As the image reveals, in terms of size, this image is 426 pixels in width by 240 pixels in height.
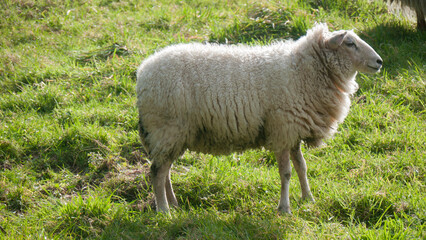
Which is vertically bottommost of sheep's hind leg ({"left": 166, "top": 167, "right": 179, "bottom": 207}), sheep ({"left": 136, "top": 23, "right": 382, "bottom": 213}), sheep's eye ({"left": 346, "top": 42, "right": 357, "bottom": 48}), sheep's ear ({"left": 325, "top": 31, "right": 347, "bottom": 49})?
sheep's hind leg ({"left": 166, "top": 167, "right": 179, "bottom": 207})

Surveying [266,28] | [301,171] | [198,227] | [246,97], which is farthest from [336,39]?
[266,28]

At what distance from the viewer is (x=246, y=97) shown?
3.90 m

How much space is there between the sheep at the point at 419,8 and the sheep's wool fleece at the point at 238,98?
3029 millimetres

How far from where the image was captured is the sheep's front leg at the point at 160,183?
408cm

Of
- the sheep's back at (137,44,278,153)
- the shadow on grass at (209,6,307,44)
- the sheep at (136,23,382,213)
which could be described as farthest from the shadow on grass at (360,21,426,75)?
the sheep's back at (137,44,278,153)

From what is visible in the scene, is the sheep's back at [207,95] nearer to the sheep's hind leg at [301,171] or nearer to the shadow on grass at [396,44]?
the sheep's hind leg at [301,171]

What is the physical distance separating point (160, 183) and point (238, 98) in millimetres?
Answer: 990

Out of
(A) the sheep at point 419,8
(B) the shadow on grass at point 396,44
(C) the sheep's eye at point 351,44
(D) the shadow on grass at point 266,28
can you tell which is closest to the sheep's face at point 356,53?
(C) the sheep's eye at point 351,44

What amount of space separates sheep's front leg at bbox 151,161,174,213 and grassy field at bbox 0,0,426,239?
14cm

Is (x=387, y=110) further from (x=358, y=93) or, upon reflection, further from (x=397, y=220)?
(x=397, y=220)

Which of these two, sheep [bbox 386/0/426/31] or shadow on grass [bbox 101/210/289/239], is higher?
sheep [bbox 386/0/426/31]

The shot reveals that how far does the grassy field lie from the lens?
3.80 m

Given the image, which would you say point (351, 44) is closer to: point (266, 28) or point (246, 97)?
point (246, 97)

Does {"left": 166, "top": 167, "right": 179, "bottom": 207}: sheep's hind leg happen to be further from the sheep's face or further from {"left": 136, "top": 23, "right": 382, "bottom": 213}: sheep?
the sheep's face
